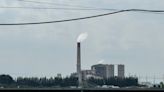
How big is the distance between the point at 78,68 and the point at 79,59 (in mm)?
1323

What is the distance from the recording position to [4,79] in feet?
227

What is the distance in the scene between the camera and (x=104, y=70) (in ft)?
316

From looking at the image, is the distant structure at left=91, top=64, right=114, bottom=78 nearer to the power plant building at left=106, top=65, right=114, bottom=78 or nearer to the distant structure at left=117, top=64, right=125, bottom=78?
the power plant building at left=106, top=65, right=114, bottom=78

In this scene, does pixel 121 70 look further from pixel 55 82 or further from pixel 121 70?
pixel 55 82

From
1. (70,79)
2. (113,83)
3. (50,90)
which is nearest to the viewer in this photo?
(50,90)

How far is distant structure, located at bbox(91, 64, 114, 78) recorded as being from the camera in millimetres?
95100

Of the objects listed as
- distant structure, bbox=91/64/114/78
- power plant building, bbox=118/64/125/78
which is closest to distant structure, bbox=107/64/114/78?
distant structure, bbox=91/64/114/78

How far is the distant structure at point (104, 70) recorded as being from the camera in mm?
95100

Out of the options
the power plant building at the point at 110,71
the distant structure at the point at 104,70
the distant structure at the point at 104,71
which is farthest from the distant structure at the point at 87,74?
the power plant building at the point at 110,71

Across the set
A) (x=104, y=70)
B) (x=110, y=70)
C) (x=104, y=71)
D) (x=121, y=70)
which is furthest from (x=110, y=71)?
(x=121, y=70)

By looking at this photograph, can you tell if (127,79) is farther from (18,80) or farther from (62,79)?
(18,80)

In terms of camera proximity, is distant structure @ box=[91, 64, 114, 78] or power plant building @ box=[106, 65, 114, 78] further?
distant structure @ box=[91, 64, 114, 78]

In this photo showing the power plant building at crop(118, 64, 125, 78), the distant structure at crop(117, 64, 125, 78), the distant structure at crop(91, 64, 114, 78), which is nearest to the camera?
the distant structure at crop(117, 64, 125, 78)

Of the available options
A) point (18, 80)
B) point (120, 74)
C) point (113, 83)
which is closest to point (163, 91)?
point (18, 80)
